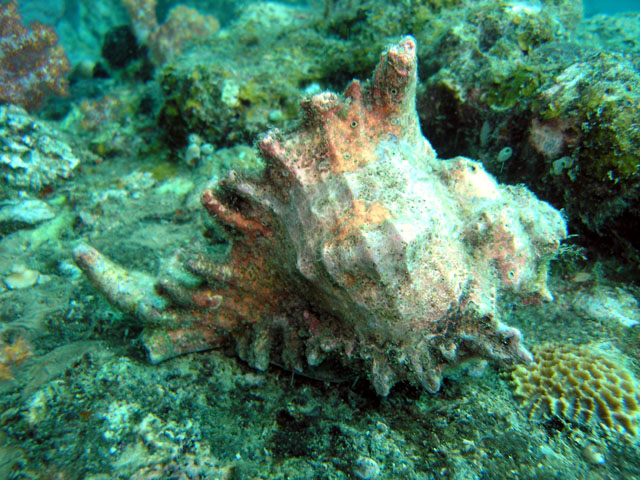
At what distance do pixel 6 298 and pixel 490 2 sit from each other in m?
6.40

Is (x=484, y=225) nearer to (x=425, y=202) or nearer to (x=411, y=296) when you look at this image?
(x=425, y=202)

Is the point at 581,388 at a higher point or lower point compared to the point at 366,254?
lower

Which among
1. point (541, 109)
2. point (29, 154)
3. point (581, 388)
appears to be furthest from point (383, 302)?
point (29, 154)

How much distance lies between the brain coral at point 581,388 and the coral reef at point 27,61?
338 inches

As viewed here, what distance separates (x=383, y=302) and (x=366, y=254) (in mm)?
296

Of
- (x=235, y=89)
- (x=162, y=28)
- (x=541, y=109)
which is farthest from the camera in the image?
(x=162, y=28)

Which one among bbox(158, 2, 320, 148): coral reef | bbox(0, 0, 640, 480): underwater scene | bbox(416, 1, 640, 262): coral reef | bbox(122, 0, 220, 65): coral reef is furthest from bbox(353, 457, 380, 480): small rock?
bbox(122, 0, 220, 65): coral reef

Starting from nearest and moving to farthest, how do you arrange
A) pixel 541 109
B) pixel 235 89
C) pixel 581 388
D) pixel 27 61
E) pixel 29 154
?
1. pixel 581 388
2. pixel 541 109
3. pixel 235 89
4. pixel 29 154
5. pixel 27 61

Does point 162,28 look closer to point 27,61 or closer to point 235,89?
point 27,61

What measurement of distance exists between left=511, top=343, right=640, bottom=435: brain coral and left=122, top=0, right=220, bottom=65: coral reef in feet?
36.0

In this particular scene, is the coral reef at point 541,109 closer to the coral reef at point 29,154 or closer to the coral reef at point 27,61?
the coral reef at point 29,154

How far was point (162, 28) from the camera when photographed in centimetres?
980

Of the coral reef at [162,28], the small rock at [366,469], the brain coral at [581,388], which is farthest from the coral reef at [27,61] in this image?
the brain coral at [581,388]

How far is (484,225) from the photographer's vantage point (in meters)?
2.13
